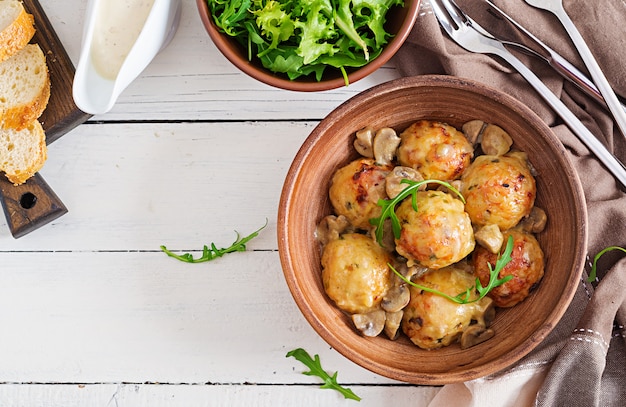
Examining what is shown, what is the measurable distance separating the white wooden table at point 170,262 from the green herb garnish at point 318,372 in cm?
3

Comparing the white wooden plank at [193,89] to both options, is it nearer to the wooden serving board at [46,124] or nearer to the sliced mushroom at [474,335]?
the wooden serving board at [46,124]

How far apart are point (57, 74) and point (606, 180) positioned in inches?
54.4

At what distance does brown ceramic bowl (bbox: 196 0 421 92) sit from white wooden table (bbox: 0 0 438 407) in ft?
0.66

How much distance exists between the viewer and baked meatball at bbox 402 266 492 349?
1561mm

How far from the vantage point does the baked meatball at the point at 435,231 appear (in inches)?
58.9

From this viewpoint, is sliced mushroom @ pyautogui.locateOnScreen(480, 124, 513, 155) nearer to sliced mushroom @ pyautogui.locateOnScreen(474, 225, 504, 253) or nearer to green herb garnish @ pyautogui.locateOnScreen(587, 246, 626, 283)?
sliced mushroom @ pyautogui.locateOnScreen(474, 225, 504, 253)

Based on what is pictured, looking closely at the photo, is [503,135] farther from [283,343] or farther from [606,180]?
[283,343]

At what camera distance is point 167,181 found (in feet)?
6.19

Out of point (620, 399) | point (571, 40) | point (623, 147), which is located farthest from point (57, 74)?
point (620, 399)

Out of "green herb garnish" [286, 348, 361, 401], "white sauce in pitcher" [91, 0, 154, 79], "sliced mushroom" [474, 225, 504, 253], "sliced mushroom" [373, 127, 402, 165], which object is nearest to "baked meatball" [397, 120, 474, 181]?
"sliced mushroom" [373, 127, 402, 165]

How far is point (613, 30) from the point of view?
1.76 meters

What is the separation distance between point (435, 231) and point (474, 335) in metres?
0.28

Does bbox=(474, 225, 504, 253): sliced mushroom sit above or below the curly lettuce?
below

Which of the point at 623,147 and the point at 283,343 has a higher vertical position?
the point at 623,147
